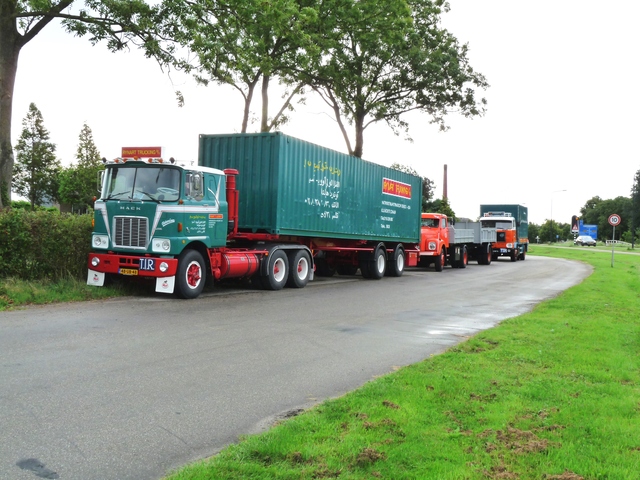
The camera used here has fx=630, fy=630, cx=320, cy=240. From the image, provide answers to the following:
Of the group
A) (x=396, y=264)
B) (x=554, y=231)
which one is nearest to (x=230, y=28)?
(x=396, y=264)

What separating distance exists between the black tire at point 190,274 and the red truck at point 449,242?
14.9 m

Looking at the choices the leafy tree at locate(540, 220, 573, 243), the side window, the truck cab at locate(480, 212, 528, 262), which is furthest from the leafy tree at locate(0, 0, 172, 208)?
the leafy tree at locate(540, 220, 573, 243)

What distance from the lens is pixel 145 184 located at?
1310 centimetres

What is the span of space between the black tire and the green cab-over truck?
0.02 m

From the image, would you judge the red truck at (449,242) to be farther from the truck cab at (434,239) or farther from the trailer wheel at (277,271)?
the trailer wheel at (277,271)

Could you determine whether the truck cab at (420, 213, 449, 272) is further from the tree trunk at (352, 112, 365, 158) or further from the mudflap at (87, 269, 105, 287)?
the mudflap at (87, 269, 105, 287)

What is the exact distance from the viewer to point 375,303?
45.7 feet

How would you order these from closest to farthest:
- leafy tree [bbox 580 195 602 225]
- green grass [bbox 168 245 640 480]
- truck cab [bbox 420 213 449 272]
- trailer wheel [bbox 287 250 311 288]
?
1. green grass [bbox 168 245 640 480]
2. trailer wheel [bbox 287 250 311 288]
3. truck cab [bbox 420 213 449 272]
4. leafy tree [bbox 580 195 602 225]

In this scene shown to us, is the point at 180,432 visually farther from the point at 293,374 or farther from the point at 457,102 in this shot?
the point at 457,102

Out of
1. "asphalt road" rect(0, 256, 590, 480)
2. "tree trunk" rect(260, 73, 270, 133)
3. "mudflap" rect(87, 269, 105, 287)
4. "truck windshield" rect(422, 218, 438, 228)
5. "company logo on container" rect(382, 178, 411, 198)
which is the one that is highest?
"tree trunk" rect(260, 73, 270, 133)

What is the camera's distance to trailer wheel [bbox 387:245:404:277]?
77.0ft

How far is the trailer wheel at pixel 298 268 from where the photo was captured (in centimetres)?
1678

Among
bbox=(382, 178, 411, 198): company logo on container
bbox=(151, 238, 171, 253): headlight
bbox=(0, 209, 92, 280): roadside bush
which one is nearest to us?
bbox=(0, 209, 92, 280): roadside bush

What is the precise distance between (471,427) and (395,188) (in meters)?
18.9
